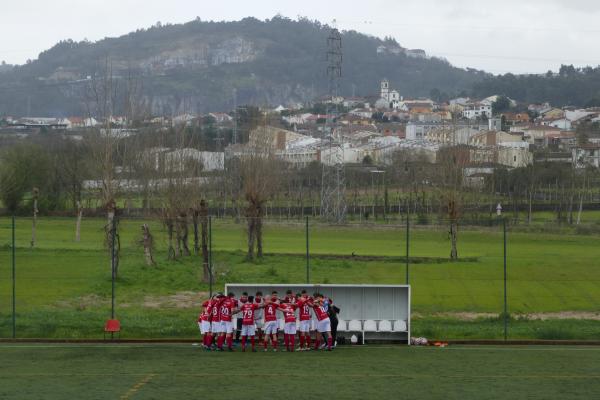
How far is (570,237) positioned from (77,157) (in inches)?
1649

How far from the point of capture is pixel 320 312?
23.5 m

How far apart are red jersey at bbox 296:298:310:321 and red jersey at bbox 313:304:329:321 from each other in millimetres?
242

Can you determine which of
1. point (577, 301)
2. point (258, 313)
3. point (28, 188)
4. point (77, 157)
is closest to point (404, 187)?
point (77, 157)

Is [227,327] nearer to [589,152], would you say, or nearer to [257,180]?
[257,180]

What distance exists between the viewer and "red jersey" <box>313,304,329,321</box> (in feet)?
77.1

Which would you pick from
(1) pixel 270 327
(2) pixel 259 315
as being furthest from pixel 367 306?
(1) pixel 270 327

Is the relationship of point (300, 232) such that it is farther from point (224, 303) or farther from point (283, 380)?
point (283, 380)

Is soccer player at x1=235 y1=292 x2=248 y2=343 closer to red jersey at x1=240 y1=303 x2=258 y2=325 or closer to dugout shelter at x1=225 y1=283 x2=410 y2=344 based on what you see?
red jersey at x1=240 y1=303 x2=258 y2=325

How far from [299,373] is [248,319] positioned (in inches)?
147

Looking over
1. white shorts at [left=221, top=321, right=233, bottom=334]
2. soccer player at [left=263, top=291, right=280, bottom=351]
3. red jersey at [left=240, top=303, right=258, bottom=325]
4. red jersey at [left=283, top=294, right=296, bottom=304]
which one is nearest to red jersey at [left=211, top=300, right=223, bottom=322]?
white shorts at [left=221, top=321, right=233, bottom=334]

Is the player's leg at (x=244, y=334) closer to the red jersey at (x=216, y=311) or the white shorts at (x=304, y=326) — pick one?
the red jersey at (x=216, y=311)

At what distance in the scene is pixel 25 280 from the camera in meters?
34.8

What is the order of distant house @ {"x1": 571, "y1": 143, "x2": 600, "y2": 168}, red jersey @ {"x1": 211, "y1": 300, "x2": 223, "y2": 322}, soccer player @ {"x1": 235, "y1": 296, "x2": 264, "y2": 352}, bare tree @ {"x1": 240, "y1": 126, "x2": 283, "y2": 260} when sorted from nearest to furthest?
1. red jersey @ {"x1": 211, "y1": 300, "x2": 223, "y2": 322}
2. soccer player @ {"x1": 235, "y1": 296, "x2": 264, "y2": 352}
3. bare tree @ {"x1": 240, "y1": 126, "x2": 283, "y2": 260}
4. distant house @ {"x1": 571, "y1": 143, "x2": 600, "y2": 168}

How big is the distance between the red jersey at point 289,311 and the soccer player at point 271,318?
0.62 ft
